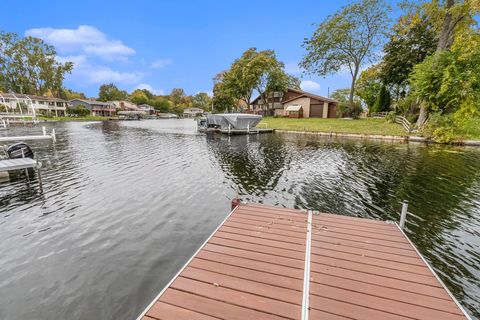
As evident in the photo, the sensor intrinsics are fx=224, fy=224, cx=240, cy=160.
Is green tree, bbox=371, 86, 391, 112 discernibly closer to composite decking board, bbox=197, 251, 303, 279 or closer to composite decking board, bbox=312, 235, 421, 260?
composite decking board, bbox=312, 235, 421, 260

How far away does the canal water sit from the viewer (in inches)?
162

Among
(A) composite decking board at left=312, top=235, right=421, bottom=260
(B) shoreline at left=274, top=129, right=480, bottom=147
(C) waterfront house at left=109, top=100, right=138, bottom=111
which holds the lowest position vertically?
(A) composite decking board at left=312, top=235, right=421, bottom=260

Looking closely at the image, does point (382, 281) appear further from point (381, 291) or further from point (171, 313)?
point (171, 313)

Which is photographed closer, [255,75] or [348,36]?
[348,36]

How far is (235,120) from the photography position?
101 ft

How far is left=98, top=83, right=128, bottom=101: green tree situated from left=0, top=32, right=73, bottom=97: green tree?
27964 millimetres

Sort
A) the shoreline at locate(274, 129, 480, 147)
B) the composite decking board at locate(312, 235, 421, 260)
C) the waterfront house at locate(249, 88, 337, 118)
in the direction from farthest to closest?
the waterfront house at locate(249, 88, 337, 118), the shoreline at locate(274, 129, 480, 147), the composite decking board at locate(312, 235, 421, 260)

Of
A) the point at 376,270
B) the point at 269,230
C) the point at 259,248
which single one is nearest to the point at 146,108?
the point at 269,230

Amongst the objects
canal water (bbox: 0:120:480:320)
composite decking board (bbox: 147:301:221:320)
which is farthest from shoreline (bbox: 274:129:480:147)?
composite decking board (bbox: 147:301:221:320)

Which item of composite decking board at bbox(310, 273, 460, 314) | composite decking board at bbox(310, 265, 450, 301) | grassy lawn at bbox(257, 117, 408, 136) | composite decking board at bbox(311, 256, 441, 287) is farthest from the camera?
grassy lawn at bbox(257, 117, 408, 136)

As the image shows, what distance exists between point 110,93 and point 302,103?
10050 cm

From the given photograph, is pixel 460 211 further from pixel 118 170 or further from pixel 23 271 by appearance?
pixel 118 170

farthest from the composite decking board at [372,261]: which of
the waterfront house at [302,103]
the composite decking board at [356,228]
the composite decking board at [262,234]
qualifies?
the waterfront house at [302,103]

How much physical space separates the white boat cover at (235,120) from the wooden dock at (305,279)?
2679cm
